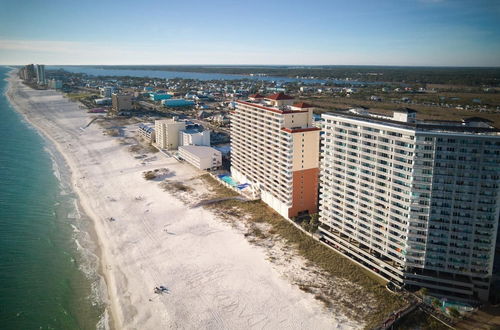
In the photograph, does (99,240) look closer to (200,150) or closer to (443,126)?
(200,150)

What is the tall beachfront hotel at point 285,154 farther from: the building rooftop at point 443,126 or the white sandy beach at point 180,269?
the building rooftop at point 443,126

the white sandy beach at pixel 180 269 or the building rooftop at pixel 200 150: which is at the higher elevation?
the building rooftop at pixel 200 150

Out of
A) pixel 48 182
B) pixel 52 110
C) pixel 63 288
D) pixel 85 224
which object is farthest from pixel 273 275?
pixel 52 110

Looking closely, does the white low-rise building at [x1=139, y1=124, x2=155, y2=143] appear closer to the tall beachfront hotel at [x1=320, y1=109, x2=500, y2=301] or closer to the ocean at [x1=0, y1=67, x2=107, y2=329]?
the ocean at [x1=0, y1=67, x2=107, y2=329]

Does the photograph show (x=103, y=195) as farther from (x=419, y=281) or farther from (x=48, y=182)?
(x=419, y=281)

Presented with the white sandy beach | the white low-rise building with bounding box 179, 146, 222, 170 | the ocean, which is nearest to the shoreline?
the white sandy beach

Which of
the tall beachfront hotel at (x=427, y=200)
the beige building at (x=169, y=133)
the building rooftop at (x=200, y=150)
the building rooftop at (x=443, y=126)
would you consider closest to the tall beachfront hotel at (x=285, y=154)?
the tall beachfront hotel at (x=427, y=200)
